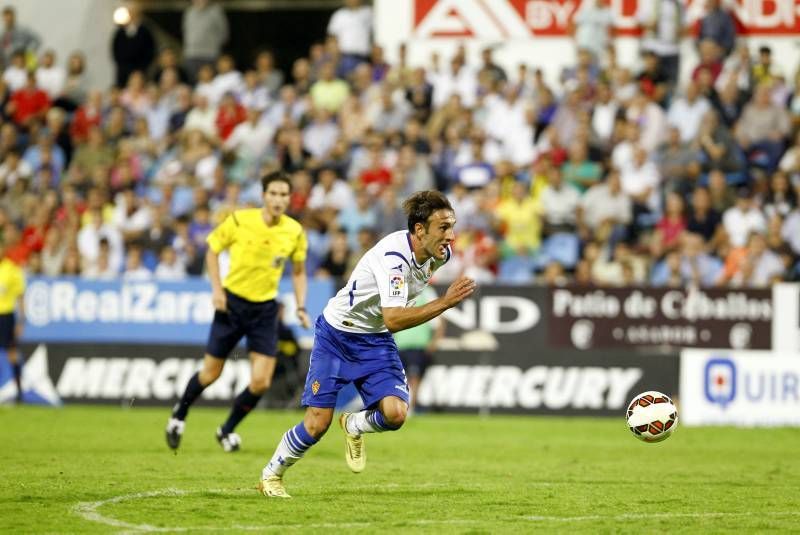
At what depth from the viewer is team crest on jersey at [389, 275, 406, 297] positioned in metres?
9.67

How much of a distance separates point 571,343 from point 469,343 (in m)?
1.61

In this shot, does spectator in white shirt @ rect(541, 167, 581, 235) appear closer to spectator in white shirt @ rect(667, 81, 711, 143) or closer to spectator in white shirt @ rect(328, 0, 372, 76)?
spectator in white shirt @ rect(667, 81, 711, 143)

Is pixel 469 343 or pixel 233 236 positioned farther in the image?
pixel 469 343

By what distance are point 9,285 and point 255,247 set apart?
9483mm

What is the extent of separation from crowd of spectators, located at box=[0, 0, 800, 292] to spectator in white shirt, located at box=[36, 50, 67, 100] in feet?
0.16

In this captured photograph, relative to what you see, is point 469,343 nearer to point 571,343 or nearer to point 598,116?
point 571,343

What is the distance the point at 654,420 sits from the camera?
1189 centimetres

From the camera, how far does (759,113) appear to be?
78.1 ft

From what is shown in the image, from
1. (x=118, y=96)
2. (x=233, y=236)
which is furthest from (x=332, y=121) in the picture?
(x=233, y=236)

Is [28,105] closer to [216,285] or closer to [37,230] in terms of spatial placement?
[37,230]

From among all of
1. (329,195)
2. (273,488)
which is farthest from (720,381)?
(273,488)

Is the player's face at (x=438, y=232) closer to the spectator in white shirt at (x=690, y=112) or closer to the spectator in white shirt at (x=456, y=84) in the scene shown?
the spectator in white shirt at (x=690, y=112)

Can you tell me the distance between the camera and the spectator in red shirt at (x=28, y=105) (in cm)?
2767

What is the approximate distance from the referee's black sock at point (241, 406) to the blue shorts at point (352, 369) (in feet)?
12.7
